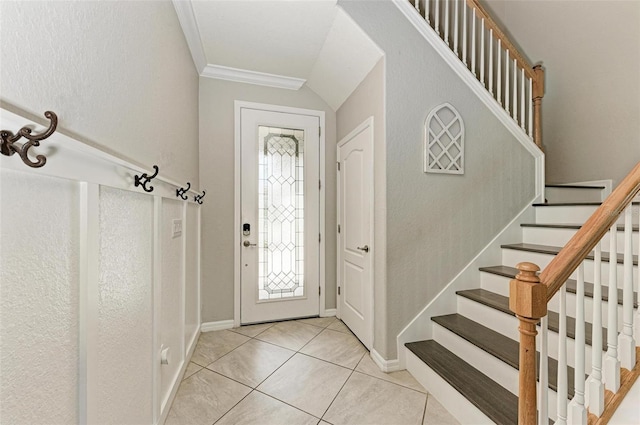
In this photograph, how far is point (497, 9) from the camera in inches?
142

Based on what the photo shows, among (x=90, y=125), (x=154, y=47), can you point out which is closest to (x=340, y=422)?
(x=90, y=125)

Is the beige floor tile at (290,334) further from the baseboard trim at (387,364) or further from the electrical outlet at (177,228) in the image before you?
the electrical outlet at (177,228)

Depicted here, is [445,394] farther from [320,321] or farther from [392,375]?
[320,321]

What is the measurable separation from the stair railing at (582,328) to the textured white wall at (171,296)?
171 cm

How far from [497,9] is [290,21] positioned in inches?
124

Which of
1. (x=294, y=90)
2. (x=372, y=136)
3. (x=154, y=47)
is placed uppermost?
(x=294, y=90)

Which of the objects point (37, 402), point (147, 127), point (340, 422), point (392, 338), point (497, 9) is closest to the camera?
point (37, 402)

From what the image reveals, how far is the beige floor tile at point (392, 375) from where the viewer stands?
1919mm

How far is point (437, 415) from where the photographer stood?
164cm

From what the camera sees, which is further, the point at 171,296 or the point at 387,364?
the point at 387,364

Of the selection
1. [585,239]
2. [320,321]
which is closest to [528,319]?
[585,239]

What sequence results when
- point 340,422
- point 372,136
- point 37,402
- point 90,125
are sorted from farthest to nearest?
point 372,136, point 340,422, point 90,125, point 37,402

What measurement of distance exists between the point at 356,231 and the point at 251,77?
6.19 feet

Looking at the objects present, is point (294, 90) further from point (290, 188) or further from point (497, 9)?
point (497, 9)
